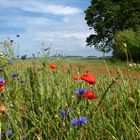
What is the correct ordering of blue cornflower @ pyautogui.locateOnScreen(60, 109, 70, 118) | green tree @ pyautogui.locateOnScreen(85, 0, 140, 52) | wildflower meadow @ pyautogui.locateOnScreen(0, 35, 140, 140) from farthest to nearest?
green tree @ pyautogui.locateOnScreen(85, 0, 140, 52), blue cornflower @ pyautogui.locateOnScreen(60, 109, 70, 118), wildflower meadow @ pyautogui.locateOnScreen(0, 35, 140, 140)

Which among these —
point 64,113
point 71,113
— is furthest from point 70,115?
point 71,113

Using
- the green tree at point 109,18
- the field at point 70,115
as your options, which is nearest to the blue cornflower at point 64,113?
the field at point 70,115

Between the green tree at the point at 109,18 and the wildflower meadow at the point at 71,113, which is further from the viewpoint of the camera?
the green tree at the point at 109,18

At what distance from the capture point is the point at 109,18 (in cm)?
4781

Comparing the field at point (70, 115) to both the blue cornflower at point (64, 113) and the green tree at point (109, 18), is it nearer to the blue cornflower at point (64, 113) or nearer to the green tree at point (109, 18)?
the blue cornflower at point (64, 113)

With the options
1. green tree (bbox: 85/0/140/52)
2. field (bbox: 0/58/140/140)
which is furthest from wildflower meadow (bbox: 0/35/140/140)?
green tree (bbox: 85/0/140/52)

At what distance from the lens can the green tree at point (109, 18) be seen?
46.4 m

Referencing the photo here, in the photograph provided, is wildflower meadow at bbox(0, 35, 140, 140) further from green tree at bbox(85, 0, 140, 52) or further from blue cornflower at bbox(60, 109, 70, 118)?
green tree at bbox(85, 0, 140, 52)

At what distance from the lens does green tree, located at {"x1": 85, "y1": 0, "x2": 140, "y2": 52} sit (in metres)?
46.4

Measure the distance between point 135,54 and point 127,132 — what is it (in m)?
24.8

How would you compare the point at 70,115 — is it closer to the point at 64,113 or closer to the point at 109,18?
the point at 64,113

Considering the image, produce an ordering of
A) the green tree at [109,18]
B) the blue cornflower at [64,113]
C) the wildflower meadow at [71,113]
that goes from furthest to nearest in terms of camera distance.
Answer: the green tree at [109,18] < the blue cornflower at [64,113] < the wildflower meadow at [71,113]

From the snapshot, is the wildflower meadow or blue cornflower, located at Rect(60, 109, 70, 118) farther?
blue cornflower, located at Rect(60, 109, 70, 118)

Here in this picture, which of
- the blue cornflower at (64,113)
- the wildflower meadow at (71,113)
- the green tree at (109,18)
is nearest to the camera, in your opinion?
the wildflower meadow at (71,113)
